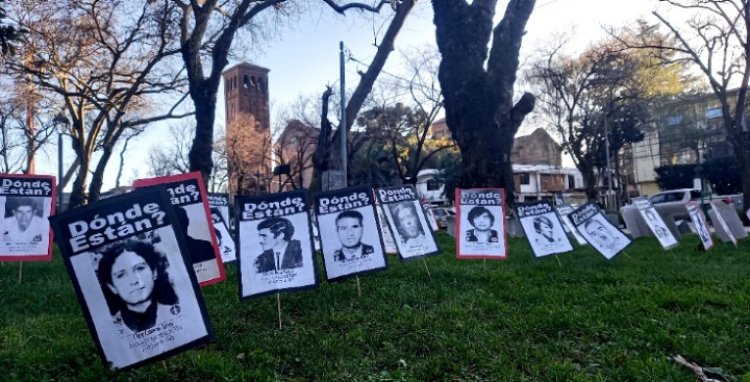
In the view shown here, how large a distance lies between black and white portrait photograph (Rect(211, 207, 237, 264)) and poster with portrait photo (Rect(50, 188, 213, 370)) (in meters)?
4.26

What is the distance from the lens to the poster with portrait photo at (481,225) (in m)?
8.70

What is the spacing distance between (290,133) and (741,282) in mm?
37767

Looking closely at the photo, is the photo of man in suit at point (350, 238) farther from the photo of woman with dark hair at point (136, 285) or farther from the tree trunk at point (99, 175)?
the tree trunk at point (99, 175)

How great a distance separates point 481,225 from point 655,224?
4262 millimetres

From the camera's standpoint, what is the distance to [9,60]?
18.7 m

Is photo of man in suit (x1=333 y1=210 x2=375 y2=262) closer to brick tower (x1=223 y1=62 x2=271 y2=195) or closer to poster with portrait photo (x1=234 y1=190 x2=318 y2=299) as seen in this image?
poster with portrait photo (x1=234 y1=190 x2=318 y2=299)

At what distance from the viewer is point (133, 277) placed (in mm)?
3951

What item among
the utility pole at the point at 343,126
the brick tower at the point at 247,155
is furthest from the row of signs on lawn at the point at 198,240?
the brick tower at the point at 247,155

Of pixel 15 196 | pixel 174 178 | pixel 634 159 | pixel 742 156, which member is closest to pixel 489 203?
pixel 174 178

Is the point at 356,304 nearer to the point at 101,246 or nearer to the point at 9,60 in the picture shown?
the point at 101,246

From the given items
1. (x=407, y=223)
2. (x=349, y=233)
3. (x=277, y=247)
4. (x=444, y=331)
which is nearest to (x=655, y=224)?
(x=407, y=223)

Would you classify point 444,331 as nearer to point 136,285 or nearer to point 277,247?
point 277,247

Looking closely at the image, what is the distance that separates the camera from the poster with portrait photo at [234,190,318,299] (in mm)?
5500

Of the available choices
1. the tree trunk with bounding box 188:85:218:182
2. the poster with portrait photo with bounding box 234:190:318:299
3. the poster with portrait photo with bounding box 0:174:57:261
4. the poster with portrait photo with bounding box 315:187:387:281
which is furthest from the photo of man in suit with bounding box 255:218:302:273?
the tree trunk with bounding box 188:85:218:182
